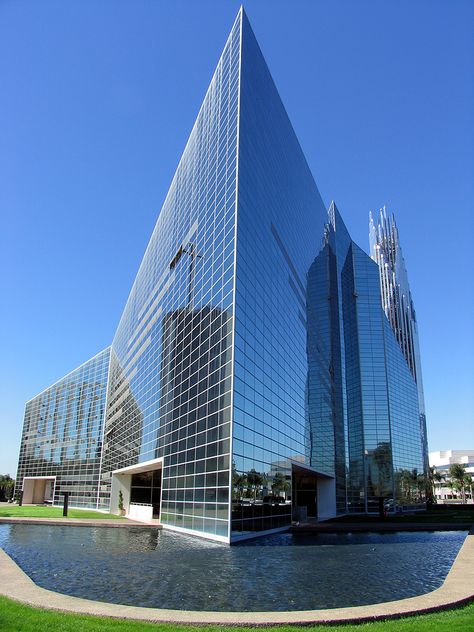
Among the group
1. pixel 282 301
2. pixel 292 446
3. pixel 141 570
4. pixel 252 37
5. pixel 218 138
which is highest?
pixel 252 37

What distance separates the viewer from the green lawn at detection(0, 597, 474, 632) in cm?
844

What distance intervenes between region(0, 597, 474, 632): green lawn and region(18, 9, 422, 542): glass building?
18013 mm

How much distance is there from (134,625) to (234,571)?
28.3 ft

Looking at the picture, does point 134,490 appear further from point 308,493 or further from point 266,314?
point 266,314

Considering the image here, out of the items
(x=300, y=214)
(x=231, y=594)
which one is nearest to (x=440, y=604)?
(x=231, y=594)

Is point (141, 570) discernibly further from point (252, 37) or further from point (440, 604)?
point (252, 37)

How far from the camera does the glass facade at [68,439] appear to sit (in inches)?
3327

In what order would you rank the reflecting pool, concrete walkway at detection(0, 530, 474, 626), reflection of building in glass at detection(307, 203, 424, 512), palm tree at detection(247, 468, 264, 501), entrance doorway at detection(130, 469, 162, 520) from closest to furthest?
concrete walkway at detection(0, 530, 474, 626), the reflecting pool, palm tree at detection(247, 468, 264, 501), entrance doorway at detection(130, 469, 162, 520), reflection of building in glass at detection(307, 203, 424, 512)

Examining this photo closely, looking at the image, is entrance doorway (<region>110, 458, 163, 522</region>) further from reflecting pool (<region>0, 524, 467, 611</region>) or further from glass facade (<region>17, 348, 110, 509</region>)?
reflecting pool (<region>0, 524, 467, 611</region>)

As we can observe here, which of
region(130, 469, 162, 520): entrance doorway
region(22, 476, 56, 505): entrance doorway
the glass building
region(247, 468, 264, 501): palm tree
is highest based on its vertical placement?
the glass building

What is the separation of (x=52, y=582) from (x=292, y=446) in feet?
106

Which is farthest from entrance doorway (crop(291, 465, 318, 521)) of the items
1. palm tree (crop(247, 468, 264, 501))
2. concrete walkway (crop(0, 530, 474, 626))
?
concrete walkway (crop(0, 530, 474, 626))

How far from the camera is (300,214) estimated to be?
5434cm

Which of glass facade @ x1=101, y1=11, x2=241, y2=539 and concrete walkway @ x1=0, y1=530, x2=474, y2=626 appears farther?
glass facade @ x1=101, y1=11, x2=241, y2=539
